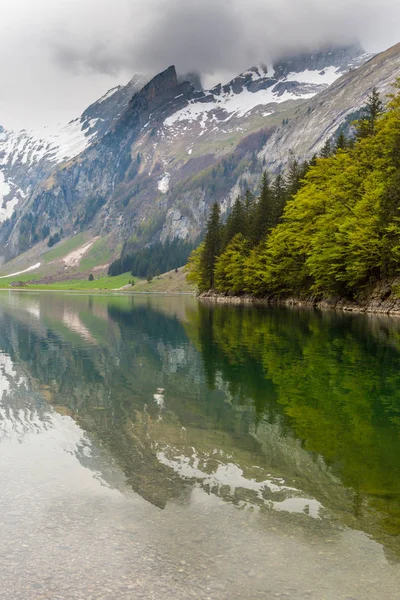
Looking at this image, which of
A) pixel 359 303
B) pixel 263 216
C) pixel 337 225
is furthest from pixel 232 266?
pixel 337 225

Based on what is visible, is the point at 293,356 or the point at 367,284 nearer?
the point at 293,356

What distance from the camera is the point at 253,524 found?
8.78m

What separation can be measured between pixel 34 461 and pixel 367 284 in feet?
213

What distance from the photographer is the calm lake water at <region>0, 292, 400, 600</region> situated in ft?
23.2

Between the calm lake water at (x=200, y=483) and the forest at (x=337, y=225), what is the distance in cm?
3926

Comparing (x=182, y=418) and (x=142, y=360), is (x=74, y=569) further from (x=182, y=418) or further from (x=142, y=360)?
(x=142, y=360)

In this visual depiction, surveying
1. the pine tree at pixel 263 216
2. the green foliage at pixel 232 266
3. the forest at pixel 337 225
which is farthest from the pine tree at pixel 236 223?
the pine tree at pixel 263 216

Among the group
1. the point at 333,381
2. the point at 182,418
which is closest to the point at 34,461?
the point at 182,418

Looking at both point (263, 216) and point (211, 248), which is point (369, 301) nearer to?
point (263, 216)

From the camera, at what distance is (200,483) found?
35.0 feet

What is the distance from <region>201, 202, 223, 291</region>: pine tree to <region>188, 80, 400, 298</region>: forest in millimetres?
19394

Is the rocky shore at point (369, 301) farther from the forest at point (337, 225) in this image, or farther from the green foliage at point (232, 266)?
the green foliage at point (232, 266)

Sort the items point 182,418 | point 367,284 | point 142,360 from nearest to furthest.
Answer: point 182,418, point 142,360, point 367,284

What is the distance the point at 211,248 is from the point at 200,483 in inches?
4919
